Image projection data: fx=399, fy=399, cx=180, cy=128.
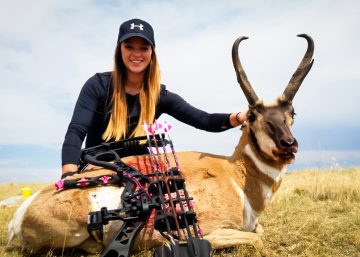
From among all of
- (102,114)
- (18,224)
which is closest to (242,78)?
(102,114)

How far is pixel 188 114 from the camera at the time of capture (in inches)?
256

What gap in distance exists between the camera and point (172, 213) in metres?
4.04

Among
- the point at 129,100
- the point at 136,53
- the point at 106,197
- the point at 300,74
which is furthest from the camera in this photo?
the point at 129,100

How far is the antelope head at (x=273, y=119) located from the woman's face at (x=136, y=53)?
4.39 ft

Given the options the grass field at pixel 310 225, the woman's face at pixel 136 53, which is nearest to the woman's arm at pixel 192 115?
the woman's face at pixel 136 53

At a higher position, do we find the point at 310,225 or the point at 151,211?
the point at 151,211

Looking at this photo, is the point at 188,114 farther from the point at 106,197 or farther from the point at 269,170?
the point at 106,197

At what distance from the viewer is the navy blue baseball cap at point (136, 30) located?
571 centimetres

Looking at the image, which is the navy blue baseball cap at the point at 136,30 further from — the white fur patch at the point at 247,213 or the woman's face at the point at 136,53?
the white fur patch at the point at 247,213

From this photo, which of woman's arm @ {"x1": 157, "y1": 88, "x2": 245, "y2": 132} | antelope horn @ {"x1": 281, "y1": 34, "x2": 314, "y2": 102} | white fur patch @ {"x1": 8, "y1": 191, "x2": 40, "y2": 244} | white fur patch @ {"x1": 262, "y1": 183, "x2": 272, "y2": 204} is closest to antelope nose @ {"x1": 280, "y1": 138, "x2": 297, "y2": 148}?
white fur patch @ {"x1": 262, "y1": 183, "x2": 272, "y2": 204}

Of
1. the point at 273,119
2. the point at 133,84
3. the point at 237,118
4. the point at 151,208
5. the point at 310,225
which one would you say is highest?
the point at 133,84

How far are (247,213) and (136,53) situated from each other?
2827 mm

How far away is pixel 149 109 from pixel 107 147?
117cm

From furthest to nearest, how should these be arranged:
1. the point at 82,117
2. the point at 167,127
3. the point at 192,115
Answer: the point at 192,115 → the point at 82,117 → the point at 167,127
